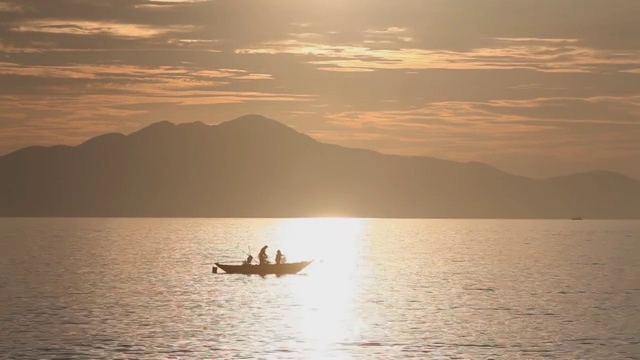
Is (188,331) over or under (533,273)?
under

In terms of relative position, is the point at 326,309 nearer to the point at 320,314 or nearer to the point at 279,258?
the point at 320,314

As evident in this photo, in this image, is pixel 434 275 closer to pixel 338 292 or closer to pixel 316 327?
pixel 338 292

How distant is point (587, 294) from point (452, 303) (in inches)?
850

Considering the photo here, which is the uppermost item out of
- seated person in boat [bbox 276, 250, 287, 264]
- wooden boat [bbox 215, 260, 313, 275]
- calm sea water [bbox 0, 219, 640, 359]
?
seated person in boat [bbox 276, 250, 287, 264]

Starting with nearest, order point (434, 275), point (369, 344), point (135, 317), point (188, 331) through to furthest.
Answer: point (369, 344)
point (188, 331)
point (135, 317)
point (434, 275)

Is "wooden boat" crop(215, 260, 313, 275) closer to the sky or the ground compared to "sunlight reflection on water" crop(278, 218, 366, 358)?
closer to the sky

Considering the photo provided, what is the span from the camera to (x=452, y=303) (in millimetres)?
101938

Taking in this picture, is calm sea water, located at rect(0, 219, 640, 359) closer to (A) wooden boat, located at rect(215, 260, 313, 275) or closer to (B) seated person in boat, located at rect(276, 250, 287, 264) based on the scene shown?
(A) wooden boat, located at rect(215, 260, 313, 275)

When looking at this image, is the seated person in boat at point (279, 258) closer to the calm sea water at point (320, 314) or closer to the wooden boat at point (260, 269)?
the wooden boat at point (260, 269)

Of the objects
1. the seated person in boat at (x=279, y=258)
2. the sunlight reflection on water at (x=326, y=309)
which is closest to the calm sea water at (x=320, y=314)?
the sunlight reflection on water at (x=326, y=309)

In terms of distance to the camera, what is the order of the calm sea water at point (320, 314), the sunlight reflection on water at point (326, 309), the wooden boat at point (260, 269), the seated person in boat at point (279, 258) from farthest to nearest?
the wooden boat at point (260, 269) < the seated person in boat at point (279, 258) < the sunlight reflection on water at point (326, 309) < the calm sea water at point (320, 314)

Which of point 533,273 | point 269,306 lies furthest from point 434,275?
point 269,306

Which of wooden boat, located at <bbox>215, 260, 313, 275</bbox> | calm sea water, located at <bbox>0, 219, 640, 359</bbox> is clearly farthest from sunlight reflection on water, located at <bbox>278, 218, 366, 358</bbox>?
wooden boat, located at <bbox>215, 260, 313, 275</bbox>

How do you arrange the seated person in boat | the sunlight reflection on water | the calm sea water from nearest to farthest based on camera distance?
the calm sea water → the sunlight reflection on water → the seated person in boat
